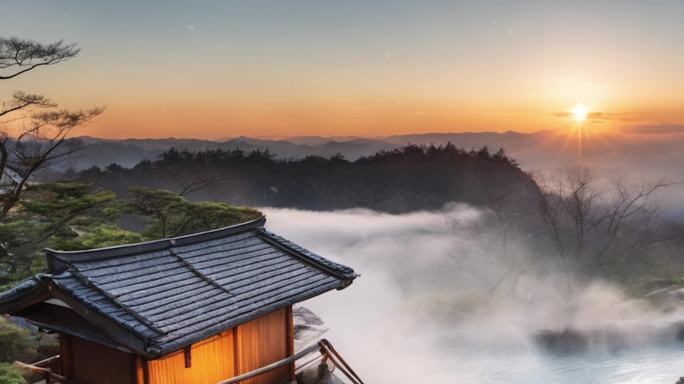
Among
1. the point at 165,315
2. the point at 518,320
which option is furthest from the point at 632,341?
the point at 165,315

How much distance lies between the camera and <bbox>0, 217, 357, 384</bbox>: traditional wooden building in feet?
26.2

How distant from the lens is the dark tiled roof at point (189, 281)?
7.98 metres

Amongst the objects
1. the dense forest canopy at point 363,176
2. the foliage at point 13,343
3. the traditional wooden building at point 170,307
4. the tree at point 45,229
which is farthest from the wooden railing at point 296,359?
the dense forest canopy at point 363,176

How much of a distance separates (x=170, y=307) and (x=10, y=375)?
15.6ft

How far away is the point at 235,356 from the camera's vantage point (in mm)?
9648

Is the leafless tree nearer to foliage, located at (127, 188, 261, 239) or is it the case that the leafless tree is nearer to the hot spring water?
the hot spring water

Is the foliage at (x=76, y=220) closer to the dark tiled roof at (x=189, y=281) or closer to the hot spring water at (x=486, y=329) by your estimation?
the dark tiled roof at (x=189, y=281)

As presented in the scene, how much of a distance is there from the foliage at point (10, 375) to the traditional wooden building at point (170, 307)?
1274mm

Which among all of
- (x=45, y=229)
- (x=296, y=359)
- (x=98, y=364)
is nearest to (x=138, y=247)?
(x=98, y=364)

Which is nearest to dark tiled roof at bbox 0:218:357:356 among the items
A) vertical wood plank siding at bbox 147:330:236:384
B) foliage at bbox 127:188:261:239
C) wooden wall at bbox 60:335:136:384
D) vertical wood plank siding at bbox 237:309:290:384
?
vertical wood plank siding at bbox 237:309:290:384

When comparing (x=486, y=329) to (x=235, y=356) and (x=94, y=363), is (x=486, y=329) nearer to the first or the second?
(x=235, y=356)

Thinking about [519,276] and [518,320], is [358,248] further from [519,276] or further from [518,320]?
[518,320]

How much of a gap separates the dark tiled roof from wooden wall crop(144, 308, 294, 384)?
0.79 meters

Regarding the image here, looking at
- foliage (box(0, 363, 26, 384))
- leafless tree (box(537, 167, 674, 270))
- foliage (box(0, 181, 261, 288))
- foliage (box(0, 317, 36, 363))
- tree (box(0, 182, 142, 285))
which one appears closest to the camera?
foliage (box(0, 363, 26, 384))
